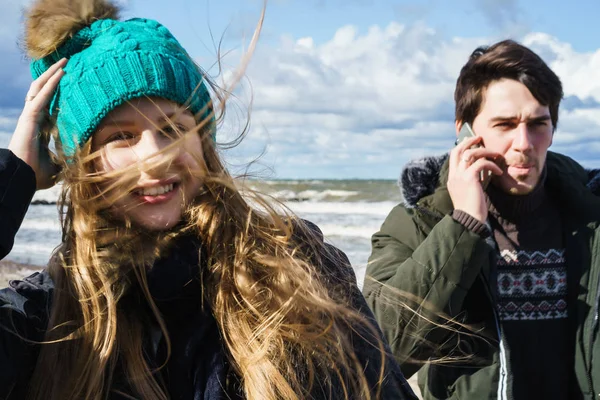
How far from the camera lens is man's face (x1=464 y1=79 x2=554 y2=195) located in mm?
3414

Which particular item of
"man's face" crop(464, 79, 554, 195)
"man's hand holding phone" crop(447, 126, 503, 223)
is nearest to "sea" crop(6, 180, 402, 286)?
"man's hand holding phone" crop(447, 126, 503, 223)

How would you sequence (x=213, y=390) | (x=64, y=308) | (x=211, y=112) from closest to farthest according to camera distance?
(x=213, y=390)
(x=64, y=308)
(x=211, y=112)

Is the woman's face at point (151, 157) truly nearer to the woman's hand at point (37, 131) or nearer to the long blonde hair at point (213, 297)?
the long blonde hair at point (213, 297)

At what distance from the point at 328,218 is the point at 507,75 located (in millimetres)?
17077

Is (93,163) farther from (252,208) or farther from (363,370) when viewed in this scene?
(363,370)

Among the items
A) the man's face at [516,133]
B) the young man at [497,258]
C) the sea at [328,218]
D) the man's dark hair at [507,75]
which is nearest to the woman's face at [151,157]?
the sea at [328,218]

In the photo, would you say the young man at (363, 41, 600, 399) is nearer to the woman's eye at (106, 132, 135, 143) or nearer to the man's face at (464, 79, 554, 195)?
the man's face at (464, 79, 554, 195)

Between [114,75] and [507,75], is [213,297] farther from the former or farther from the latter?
[507,75]

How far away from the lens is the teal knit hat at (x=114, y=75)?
217 centimetres

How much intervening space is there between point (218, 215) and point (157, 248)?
239mm

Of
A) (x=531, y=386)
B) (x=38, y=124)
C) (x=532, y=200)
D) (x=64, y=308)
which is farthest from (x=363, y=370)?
(x=532, y=200)

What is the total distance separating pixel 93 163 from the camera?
7.18 ft

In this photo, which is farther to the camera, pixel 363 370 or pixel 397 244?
pixel 397 244

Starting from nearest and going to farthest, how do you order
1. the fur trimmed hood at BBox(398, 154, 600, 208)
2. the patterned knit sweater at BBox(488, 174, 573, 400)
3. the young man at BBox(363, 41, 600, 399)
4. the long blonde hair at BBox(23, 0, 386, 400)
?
the long blonde hair at BBox(23, 0, 386, 400), the young man at BBox(363, 41, 600, 399), the patterned knit sweater at BBox(488, 174, 573, 400), the fur trimmed hood at BBox(398, 154, 600, 208)
